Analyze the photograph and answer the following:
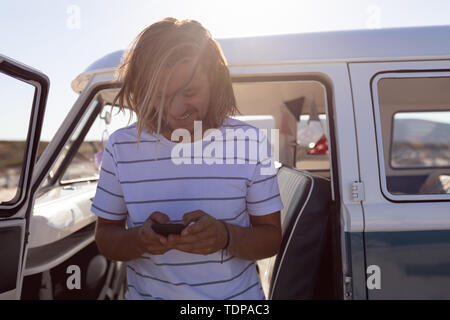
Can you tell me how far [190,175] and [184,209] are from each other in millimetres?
120

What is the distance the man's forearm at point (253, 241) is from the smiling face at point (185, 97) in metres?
0.40

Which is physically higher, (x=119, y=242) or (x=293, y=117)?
(x=293, y=117)

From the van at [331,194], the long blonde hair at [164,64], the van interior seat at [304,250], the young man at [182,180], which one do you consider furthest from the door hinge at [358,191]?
the long blonde hair at [164,64]

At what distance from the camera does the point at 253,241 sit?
1.12m

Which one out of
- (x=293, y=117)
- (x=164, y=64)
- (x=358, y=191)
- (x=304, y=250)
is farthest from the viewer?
(x=293, y=117)

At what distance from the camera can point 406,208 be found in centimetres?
151

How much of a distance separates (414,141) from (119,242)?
11.6 feet

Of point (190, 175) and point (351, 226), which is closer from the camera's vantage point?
point (190, 175)

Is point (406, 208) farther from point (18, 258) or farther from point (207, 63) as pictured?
point (18, 258)

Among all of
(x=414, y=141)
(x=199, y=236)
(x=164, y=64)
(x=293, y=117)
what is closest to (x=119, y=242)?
(x=199, y=236)

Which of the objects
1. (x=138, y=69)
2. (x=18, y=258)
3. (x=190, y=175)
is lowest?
(x=18, y=258)

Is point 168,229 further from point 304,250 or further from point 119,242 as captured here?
point 304,250

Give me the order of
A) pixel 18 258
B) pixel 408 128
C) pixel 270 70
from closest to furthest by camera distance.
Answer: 1. pixel 18 258
2. pixel 270 70
3. pixel 408 128
